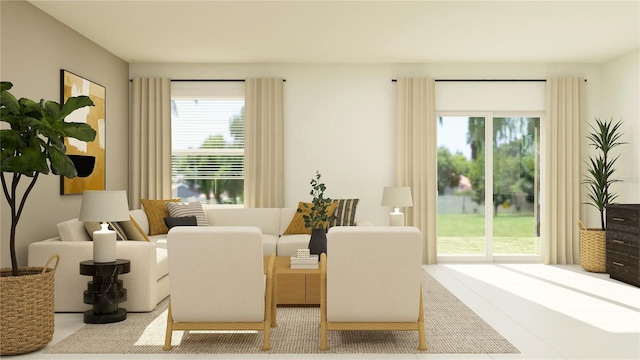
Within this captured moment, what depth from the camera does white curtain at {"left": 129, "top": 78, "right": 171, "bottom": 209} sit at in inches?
294

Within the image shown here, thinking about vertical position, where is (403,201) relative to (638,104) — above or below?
below

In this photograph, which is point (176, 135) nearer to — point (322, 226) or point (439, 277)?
point (322, 226)

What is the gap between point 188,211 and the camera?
22.3 ft

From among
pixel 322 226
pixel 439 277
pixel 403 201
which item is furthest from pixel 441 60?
pixel 322 226

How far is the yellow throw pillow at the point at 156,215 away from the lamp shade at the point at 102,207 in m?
2.19

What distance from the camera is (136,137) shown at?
7.48 metres

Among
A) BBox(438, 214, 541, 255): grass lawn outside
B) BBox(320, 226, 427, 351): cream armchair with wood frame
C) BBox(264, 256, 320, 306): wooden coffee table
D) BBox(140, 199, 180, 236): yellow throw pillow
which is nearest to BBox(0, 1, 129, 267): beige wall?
BBox(140, 199, 180, 236): yellow throw pillow

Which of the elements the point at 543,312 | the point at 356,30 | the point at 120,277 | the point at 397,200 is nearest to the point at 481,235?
the point at 397,200

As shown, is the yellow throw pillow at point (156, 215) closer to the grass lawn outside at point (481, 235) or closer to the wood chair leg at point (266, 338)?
the wood chair leg at point (266, 338)

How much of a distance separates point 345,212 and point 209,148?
7.20 ft

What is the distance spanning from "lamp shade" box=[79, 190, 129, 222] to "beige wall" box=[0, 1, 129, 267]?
2.51 ft

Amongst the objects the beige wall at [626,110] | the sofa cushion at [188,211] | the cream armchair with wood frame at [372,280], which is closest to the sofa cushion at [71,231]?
the sofa cushion at [188,211]

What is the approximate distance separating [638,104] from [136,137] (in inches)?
251

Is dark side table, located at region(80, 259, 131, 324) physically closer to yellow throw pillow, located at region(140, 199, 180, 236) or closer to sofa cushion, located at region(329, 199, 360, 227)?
yellow throw pillow, located at region(140, 199, 180, 236)
